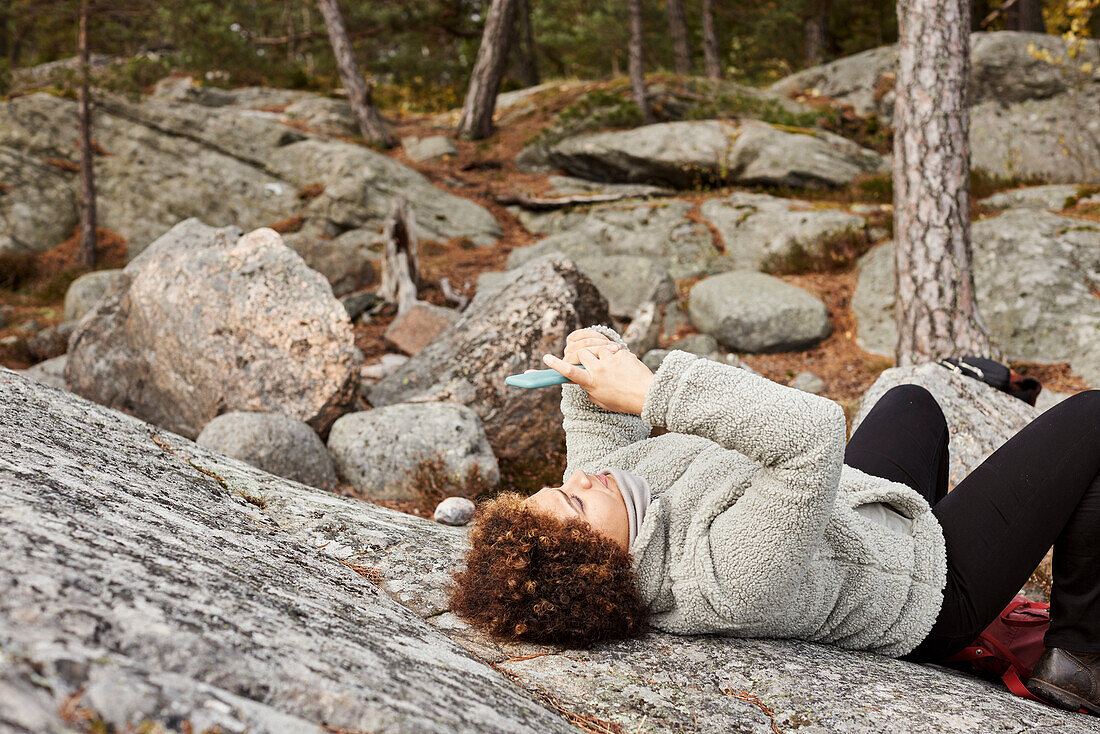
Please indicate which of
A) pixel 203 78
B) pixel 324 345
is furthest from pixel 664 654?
pixel 203 78

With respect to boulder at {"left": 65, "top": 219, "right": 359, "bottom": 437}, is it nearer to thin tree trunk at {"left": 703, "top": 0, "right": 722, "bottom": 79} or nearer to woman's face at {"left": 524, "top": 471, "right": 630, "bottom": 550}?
woman's face at {"left": 524, "top": 471, "right": 630, "bottom": 550}

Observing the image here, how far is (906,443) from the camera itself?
123 inches

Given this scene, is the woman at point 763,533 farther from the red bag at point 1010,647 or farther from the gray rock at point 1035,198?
the gray rock at point 1035,198

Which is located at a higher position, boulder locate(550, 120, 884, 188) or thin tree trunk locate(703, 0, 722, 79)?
thin tree trunk locate(703, 0, 722, 79)

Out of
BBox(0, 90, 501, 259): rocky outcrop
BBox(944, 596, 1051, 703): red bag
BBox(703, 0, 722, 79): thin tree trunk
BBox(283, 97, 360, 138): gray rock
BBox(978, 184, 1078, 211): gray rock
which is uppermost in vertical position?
BBox(703, 0, 722, 79): thin tree trunk

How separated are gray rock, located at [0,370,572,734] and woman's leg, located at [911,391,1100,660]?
67.0 inches

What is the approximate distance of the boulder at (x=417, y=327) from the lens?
8250mm

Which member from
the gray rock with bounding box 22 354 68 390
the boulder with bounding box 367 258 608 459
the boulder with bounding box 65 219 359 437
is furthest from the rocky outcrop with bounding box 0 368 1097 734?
the gray rock with bounding box 22 354 68 390

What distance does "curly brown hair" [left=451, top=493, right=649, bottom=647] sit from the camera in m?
2.16

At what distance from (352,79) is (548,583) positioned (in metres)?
15.7

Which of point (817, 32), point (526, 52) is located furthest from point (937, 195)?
point (526, 52)

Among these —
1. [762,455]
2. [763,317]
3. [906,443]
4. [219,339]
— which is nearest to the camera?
[762,455]

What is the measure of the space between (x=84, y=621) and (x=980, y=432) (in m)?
4.78

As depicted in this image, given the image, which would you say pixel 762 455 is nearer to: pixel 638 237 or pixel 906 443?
pixel 906 443
